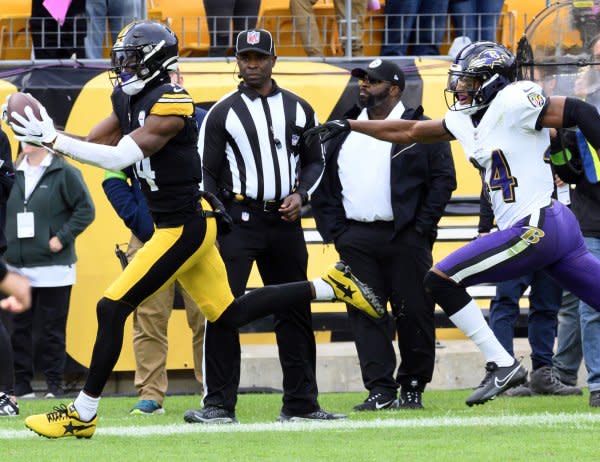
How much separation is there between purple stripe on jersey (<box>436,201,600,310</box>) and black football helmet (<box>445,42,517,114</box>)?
0.68m

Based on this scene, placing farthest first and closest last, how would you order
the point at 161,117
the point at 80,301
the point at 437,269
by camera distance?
1. the point at 80,301
2. the point at 437,269
3. the point at 161,117

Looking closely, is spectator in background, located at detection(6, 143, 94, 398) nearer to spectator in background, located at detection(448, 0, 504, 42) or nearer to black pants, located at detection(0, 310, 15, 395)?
black pants, located at detection(0, 310, 15, 395)

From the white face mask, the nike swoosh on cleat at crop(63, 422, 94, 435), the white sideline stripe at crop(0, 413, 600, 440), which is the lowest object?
the white sideline stripe at crop(0, 413, 600, 440)

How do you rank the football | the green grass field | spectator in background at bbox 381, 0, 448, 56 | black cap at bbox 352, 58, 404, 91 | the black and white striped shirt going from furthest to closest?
spectator in background at bbox 381, 0, 448, 56 < black cap at bbox 352, 58, 404, 91 < the black and white striped shirt < the football < the green grass field

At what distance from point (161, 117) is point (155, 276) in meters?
0.76

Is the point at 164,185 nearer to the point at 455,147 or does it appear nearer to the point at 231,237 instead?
the point at 231,237

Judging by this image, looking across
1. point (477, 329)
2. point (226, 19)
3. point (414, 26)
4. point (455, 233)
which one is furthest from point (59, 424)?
point (414, 26)

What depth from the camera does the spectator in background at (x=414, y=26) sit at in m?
11.8

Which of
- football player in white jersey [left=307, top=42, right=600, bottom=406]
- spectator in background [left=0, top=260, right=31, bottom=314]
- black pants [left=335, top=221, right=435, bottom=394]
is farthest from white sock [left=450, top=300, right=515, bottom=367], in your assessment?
spectator in background [left=0, top=260, right=31, bottom=314]

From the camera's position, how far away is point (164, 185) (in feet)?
24.0

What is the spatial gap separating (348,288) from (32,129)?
1.88m

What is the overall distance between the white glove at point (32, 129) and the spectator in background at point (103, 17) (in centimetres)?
453

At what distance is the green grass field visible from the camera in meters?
6.27

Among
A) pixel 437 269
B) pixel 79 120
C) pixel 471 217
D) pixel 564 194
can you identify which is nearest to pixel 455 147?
pixel 471 217
